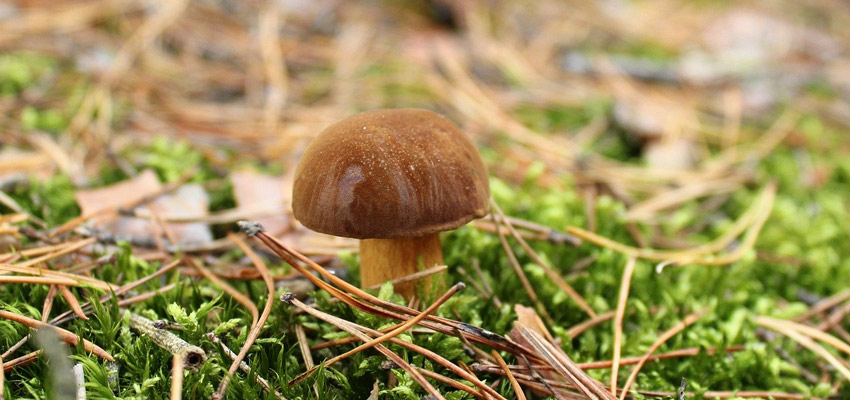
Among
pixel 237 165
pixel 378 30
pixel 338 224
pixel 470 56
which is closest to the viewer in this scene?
pixel 338 224

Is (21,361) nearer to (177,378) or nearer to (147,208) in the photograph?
(177,378)

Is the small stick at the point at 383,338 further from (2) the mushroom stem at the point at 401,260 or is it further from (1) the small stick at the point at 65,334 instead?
(1) the small stick at the point at 65,334

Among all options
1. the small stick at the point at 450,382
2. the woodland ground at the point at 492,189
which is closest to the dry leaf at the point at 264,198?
the woodland ground at the point at 492,189

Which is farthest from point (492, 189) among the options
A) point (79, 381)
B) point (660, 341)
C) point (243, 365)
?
point (79, 381)

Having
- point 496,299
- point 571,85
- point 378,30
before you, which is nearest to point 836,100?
point 571,85

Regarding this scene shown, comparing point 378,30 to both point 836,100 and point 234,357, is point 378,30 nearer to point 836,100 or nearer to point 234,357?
Result: point 836,100
